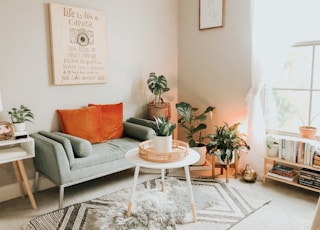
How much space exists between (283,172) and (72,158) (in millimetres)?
2139

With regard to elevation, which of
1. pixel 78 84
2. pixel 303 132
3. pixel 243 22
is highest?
pixel 243 22

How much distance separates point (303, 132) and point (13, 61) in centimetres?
299

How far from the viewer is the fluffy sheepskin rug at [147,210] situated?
2291mm

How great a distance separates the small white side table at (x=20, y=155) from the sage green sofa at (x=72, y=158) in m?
0.10

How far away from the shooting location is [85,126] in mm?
3158

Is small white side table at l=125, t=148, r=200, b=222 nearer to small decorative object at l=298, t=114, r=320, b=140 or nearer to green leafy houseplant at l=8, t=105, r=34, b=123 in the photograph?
green leafy houseplant at l=8, t=105, r=34, b=123

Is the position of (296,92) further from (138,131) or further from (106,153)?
(106,153)

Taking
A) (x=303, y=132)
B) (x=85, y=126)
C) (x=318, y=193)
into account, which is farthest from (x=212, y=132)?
(x=85, y=126)

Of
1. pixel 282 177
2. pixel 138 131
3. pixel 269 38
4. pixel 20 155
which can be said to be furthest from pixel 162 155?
pixel 269 38

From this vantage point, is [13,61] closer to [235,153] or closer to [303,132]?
[235,153]

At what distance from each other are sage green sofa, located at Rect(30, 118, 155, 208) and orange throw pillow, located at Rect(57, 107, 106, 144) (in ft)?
0.46

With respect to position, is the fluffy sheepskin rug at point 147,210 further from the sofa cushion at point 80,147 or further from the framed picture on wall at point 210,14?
the framed picture on wall at point 210,14

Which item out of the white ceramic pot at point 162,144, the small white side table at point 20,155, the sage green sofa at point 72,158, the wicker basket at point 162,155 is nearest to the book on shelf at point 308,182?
the wicker basket at point 162,155

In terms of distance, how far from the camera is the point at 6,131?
2.52 meters
